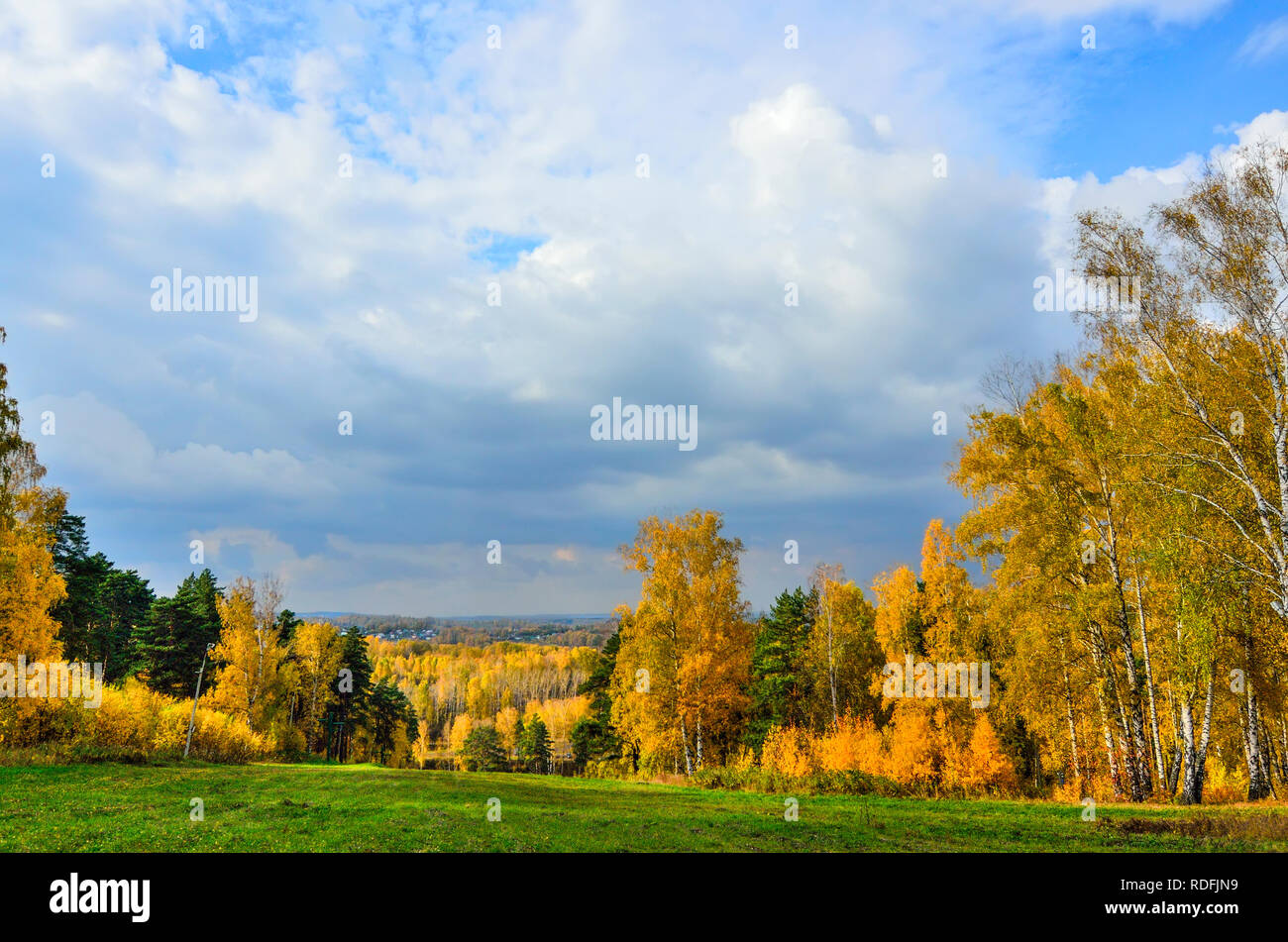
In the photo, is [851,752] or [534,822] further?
[851,752]

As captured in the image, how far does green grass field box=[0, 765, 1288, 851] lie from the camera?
13289 mm

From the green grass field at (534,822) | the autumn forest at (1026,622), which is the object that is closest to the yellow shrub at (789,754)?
the autumn forest at (1026,622)

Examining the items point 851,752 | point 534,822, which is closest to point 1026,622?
point 851,752

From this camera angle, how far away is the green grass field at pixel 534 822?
1329cm

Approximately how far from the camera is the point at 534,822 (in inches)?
651

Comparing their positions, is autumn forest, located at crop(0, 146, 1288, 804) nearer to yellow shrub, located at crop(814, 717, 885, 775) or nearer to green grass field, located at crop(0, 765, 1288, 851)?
yellow shrub, located at crop(814, 717, 885, 775)

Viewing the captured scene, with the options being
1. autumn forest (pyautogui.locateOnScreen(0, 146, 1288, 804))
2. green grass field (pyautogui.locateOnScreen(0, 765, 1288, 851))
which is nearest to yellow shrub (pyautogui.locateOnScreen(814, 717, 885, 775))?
autumn forest (pyautogui.locateOnScreen(0, 146, 1288, 804))

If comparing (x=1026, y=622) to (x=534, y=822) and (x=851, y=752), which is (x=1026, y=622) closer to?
(x=851, y=752)

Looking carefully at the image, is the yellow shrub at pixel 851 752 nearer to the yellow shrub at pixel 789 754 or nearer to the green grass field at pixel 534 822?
the yellow shrub at pixel 789 754
